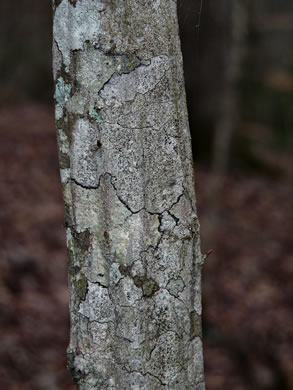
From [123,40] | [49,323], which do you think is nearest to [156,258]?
[123,40]

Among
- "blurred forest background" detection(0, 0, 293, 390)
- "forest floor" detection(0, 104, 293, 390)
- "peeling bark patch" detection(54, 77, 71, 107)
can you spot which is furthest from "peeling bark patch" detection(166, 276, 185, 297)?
"forest floor" detection(0, 104, 293, 390)

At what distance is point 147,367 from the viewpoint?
1.44 meters

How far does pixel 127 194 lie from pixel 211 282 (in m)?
4.46

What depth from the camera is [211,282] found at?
223 inches

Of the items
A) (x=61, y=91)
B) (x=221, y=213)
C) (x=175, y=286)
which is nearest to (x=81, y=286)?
(x=175, y=286)

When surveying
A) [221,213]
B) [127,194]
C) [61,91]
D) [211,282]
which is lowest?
[211,282]

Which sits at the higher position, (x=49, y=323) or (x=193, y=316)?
(x=193, y=316)

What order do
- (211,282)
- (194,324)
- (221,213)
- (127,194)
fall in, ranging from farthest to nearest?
(221,213) → (211,282) → (194,324) → (127,194)

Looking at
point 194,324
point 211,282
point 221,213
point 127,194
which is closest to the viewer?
point 127,194

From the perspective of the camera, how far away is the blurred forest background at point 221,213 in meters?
4.16

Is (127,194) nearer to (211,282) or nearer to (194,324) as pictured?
(194,324)

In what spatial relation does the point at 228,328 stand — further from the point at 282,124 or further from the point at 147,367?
the point at 282,124

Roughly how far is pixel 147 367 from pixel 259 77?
30.7 feet

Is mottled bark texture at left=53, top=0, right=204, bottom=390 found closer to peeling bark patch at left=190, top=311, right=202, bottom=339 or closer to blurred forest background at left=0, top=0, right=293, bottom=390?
peeling bark patch at left=190, top=311, right=202, bottom=339
